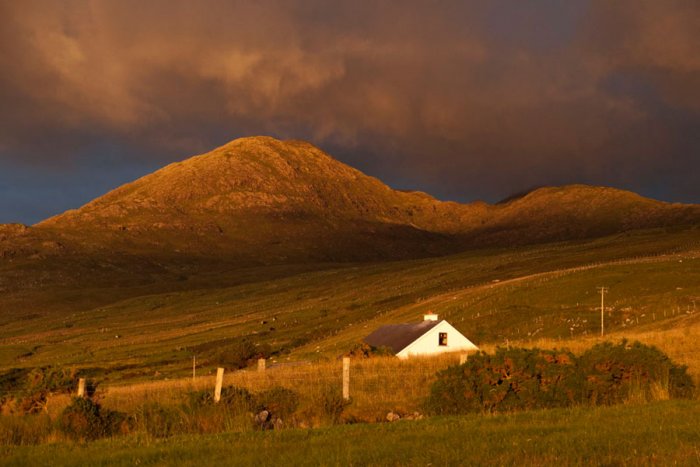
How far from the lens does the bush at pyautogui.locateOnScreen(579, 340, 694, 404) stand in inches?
870

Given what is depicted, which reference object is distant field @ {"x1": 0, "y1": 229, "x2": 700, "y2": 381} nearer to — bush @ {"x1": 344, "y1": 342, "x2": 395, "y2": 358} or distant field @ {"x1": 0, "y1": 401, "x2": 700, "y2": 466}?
bush @ {"x1": 344, "y1": 342, "x2": 395, "y2": 358}

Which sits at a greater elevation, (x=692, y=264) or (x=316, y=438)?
(x=692, y=264)

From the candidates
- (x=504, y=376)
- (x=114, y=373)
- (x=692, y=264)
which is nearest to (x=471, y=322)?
(x=692, y=264)

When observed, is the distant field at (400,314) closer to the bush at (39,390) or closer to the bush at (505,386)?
the bush at (505,386)

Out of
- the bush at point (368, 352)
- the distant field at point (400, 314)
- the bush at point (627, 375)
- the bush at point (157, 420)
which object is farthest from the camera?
the distant field at point (400, 314)

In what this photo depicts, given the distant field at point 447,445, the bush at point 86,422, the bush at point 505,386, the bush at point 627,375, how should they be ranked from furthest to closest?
the bush at point 627,375 → the bush at point 505,386 → the bush at point 86,422 → the distant field at point 447,445

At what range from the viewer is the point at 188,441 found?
55.4 feet

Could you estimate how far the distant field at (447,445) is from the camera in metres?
13.3

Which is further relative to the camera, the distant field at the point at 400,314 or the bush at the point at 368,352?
the distant field at the point at 400,314

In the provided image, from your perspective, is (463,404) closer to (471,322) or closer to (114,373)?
(471,322)

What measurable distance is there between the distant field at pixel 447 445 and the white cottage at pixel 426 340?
151 ft

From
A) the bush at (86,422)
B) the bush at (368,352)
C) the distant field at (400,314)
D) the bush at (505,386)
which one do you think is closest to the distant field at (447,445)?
the bush at (86,422)

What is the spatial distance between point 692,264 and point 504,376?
90.7 metres

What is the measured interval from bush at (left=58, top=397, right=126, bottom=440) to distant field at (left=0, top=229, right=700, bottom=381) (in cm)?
3488
